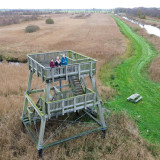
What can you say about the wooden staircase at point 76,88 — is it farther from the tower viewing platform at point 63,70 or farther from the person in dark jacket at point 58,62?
the person in dark jacket at point 58,62

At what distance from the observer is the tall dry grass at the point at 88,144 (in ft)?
35.6

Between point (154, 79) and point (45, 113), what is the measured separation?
1598 centimetres

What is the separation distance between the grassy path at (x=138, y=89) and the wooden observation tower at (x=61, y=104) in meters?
3.36

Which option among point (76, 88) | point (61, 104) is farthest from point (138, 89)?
point (61, 104)

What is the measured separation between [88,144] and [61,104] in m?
3.23

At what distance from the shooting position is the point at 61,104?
10727 millimetres

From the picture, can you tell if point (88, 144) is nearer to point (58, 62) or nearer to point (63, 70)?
point (63, 70)

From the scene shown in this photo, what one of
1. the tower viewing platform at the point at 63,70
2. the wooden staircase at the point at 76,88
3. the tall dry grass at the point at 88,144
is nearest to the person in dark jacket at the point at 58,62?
the tower viewing platform at the point at 63,70

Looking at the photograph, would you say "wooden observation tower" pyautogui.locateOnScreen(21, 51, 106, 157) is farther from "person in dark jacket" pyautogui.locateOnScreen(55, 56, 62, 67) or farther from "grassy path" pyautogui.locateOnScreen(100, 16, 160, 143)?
"grassy path" pyautogui.locateOnScreen(100, 16, 160, 143)

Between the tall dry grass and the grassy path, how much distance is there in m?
1.32

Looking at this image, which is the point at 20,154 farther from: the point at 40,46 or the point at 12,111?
the point at 40,46

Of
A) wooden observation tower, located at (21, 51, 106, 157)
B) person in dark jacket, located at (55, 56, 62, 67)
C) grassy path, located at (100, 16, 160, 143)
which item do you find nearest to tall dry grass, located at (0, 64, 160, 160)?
wooden observation tower, located at (21, 51, 106, 157)

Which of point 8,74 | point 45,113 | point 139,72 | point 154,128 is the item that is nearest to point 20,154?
point 45,113

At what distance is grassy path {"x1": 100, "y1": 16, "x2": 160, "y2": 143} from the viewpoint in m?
14.3
